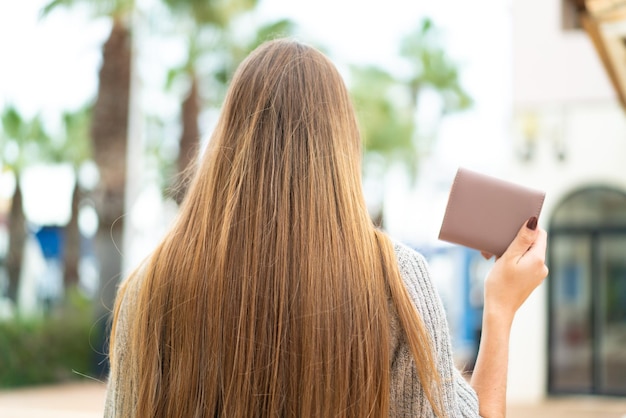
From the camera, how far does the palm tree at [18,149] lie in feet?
67.7

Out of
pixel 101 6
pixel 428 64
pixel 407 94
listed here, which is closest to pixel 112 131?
pixel 101 6

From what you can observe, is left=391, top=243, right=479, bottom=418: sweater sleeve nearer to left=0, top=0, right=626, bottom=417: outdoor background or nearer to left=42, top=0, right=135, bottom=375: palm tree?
left=0, top=0, right=626, bottom=417: outdoor background

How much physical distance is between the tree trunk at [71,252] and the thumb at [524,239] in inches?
684

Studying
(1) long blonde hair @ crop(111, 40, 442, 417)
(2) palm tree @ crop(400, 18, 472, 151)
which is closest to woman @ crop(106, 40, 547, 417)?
(1) long blonde hair @ crop(111, 40, 442, 417)

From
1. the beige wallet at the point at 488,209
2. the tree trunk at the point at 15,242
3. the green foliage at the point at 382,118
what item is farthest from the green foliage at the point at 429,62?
the beige wallet at the point at 488,209

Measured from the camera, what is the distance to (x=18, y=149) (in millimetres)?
22422

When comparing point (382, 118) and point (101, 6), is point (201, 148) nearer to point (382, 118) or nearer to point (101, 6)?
point (101, 6)

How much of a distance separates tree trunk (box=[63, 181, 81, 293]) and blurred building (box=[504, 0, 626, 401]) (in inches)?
422

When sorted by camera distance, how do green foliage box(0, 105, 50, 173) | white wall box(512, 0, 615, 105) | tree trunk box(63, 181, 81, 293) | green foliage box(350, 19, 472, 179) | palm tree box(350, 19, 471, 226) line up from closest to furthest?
1. white wall box(512, 0, 615, 105)
2. tree trunk box(63, 181, 81, 293)
3. green foliage box(0, 105, 50, 173)
4. palm tree box(350, 19, 471, 226)
5. green foliage box(350, 19, 472, 179)

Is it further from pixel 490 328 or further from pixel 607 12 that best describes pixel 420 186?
pixel 490 328

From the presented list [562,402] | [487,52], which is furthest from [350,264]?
[487,52]

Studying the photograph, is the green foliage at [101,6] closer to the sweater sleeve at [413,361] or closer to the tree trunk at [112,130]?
the tree trunk at [112,130]

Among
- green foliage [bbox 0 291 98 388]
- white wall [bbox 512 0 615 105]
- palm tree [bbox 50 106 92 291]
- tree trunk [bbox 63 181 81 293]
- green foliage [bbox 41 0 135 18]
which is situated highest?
Result: green foliage [bbox 41 0 135 18]

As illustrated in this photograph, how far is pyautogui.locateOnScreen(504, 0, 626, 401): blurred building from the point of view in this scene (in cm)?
1162
